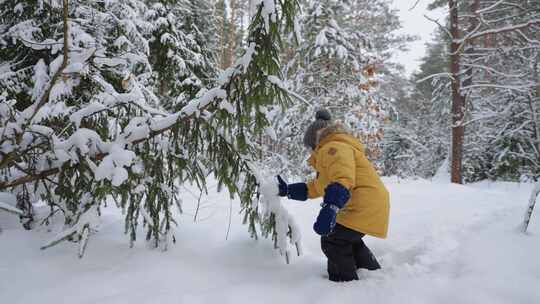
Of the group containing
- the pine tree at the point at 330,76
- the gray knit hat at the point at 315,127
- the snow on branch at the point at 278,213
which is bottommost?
the snow on branch at the point at 278,213

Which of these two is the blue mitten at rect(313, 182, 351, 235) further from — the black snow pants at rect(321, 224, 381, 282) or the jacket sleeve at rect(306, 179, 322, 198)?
the jacket sleeve at rect(306, 179, 322, 198)

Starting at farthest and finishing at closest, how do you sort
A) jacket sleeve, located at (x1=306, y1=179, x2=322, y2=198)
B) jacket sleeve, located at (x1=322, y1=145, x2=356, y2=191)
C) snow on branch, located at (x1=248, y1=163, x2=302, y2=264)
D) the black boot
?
jacket sleeve, located at (x1=306, y1=179, x2=322, y2=198)
the black boot
snow on branch, located at (x1=248, y1=163, x2=302, y2=264)
jacket sleeve, located at (x1=322, y1=145, x2=356, y2=191)

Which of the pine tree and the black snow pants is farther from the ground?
the pine tree

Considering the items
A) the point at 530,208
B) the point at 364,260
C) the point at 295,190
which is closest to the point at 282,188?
the point at 295,190

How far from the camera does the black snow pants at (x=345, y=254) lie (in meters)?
2.58

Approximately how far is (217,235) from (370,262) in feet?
5.17

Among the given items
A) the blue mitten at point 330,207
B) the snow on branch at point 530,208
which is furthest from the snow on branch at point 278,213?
the snow on branch at point 530,208

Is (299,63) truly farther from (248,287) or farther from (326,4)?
(248,287)

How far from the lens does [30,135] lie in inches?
98.2

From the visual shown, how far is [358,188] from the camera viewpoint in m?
2.73

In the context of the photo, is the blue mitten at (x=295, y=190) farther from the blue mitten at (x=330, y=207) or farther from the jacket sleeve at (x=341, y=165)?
the blue mitten at (x=330, y=207)

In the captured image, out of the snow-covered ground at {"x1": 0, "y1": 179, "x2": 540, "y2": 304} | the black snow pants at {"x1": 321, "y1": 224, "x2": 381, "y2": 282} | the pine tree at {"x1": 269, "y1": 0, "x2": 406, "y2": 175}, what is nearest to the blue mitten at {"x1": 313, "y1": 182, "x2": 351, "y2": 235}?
the black snow pants at {"x1": 321, "y1": 224, "x2": 381, "y2": 282}

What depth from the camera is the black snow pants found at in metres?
2.58

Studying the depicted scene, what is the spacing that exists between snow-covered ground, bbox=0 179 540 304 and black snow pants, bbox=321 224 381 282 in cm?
10
